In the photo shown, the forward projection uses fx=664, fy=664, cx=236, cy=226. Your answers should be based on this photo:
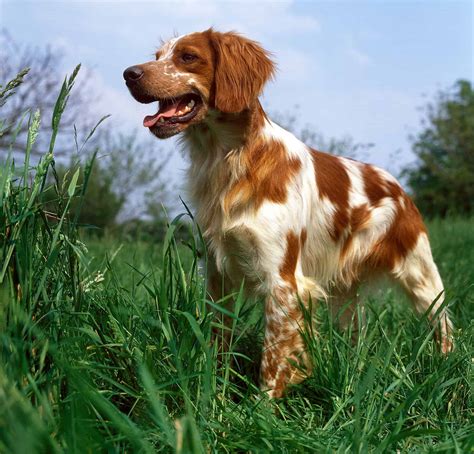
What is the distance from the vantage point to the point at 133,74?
286 cm

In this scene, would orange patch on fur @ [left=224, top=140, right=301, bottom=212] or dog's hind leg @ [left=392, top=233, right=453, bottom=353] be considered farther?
dog's hind leg @ [left=392, top=233, right=453, bottom=353]

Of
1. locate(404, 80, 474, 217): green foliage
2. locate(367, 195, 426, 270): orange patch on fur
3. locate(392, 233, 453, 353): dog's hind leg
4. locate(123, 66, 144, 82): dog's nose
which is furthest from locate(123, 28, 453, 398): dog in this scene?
locate(404, 80, 474, 217): green foliage

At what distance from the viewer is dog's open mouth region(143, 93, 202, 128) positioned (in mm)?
2877

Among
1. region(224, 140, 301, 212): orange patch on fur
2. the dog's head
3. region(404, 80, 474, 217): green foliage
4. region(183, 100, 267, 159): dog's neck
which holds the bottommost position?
region(404, 80, 474, 217): green foliage

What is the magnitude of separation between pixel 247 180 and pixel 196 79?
50 centimetres

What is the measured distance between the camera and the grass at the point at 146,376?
163 centimetres

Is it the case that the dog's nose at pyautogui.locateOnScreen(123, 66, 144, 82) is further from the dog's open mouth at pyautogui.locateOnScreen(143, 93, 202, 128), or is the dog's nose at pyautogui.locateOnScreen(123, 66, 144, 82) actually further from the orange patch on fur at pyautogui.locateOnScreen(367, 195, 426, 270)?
the orange patch on fur at pyautogui.locateOnScreen(367, 195, 426, 270)

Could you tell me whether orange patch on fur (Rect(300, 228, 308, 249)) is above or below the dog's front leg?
above

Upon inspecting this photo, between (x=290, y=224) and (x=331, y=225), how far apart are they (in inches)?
17.2

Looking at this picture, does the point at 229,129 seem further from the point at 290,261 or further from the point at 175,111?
the point at 290,261

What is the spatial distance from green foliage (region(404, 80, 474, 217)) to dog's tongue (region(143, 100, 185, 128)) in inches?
598

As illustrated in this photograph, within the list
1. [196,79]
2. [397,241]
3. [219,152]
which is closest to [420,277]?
[397,241]

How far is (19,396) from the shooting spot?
154 centimetres

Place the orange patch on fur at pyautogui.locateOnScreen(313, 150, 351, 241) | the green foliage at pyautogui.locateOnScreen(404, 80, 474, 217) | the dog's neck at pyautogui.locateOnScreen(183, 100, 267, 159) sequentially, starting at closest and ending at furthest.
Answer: the dog's neck at pyautogui.locateOnScreen(183, 100, 267, 159)
the orange patch on fur at pyautogui.locateOnScreen(313, 150, 351, 241)
the green foliage at pyautogui.locateOnScreen(404, 80, 474, 217)
